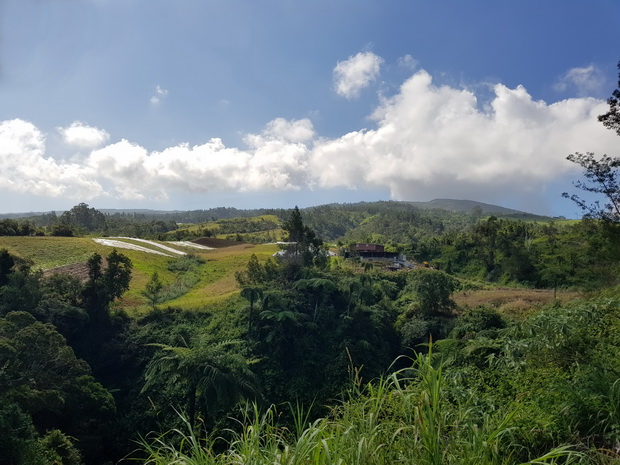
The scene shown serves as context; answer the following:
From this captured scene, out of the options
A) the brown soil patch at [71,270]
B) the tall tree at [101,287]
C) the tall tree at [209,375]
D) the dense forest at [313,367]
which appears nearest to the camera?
the dense forest at [313,367]

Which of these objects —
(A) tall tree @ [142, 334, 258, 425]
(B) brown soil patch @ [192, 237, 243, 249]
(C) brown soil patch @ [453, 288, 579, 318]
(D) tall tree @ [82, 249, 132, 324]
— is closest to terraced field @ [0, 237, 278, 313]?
(D) tall tree @ [82, 249, 132, 324]

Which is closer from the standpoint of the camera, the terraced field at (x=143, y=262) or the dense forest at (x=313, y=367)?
the dense forest at (x=313, y=367)

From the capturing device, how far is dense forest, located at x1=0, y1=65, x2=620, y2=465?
3.40 metres

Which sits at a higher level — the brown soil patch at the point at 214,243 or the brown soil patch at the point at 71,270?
the brown soil patch at the point at 214,243

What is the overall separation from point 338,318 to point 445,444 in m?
22.5

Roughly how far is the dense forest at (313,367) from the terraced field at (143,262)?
63.1 inches

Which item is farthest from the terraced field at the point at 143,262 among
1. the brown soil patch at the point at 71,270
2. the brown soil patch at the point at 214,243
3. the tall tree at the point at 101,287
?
the brown soil patch at the point at 214,243

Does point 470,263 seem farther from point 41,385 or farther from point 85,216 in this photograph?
point 85,216

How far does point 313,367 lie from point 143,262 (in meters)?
26.1

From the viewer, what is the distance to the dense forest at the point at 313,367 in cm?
340

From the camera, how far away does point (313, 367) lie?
809 inches

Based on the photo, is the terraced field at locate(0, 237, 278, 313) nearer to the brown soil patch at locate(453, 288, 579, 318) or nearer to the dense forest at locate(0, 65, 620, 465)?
the dense forest at locate(0, 65, 620, 465)

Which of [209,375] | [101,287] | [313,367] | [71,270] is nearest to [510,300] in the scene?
[313,367]

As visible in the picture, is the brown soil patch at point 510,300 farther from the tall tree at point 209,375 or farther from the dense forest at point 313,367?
the tall tree at point 209,375
